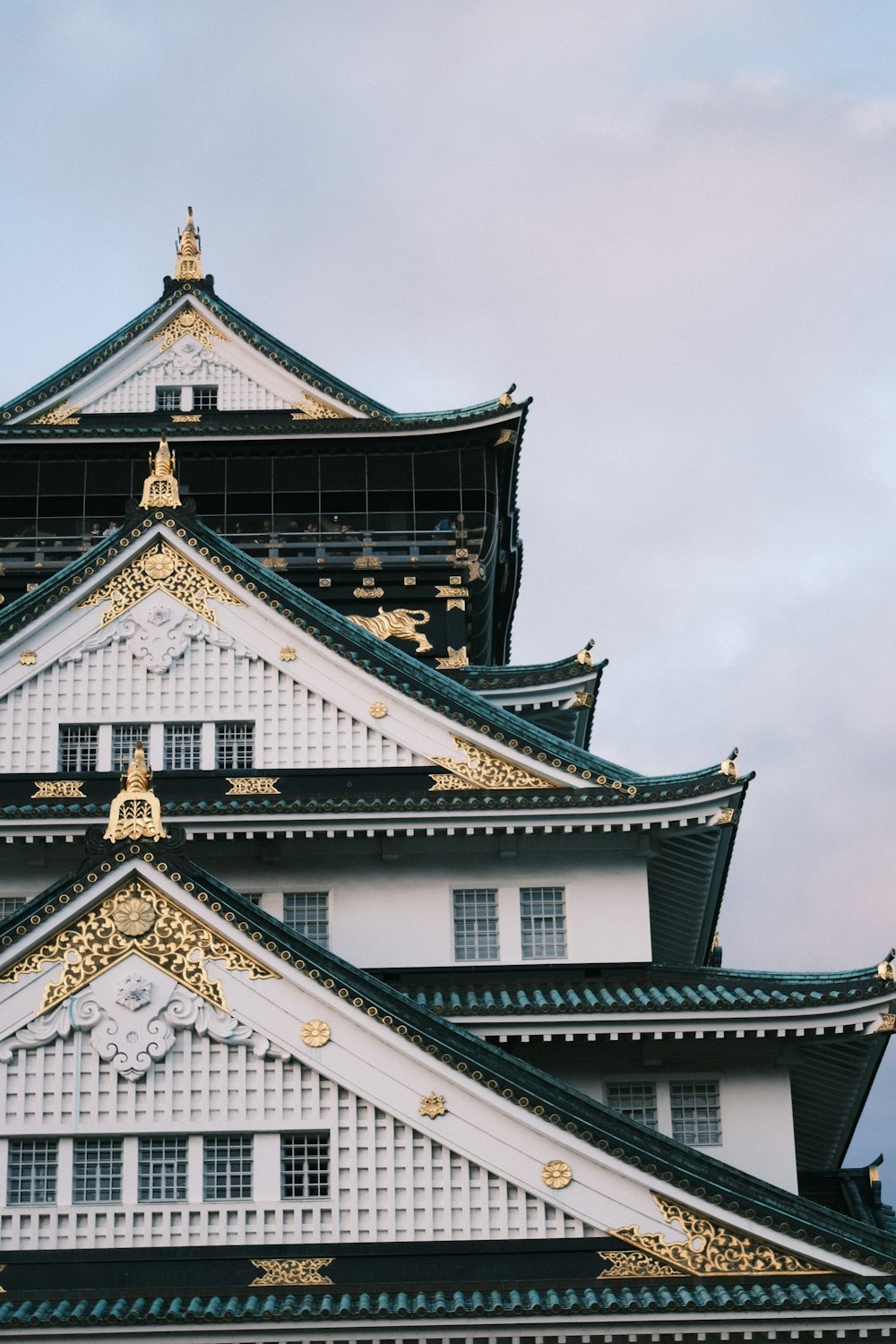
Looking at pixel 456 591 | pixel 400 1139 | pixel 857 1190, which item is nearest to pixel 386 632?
pixel 456 591

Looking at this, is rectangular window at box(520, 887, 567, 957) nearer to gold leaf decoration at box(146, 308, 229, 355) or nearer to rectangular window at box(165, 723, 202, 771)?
rectangular window at box(165, 723, 202, 771)

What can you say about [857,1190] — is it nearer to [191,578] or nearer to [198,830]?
[198,830]

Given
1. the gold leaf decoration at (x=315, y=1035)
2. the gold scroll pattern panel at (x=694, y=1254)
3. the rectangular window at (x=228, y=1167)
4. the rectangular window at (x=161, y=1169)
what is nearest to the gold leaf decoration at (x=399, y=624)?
the gold leaf decoration at (x=315, y=1035)

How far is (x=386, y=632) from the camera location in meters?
41.1

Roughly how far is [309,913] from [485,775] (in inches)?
141

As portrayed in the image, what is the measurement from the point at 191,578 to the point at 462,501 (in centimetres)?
1050

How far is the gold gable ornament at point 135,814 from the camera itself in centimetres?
2688

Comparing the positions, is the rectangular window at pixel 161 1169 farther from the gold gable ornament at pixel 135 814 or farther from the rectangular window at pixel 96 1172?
the gold gable ornament at pixel 135 814

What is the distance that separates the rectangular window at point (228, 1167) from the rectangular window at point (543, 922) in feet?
Answer: 25.9

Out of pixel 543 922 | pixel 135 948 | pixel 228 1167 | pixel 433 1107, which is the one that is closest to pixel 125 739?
pixel 543 922

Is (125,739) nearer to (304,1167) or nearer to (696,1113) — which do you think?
(304,1167)

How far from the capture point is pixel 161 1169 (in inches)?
1030

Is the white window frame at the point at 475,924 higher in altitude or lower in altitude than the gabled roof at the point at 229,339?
lower

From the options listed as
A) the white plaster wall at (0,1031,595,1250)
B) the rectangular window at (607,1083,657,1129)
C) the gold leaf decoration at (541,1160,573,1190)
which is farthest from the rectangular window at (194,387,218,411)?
the gold leaf decoration at (541,1160,573,1190)
